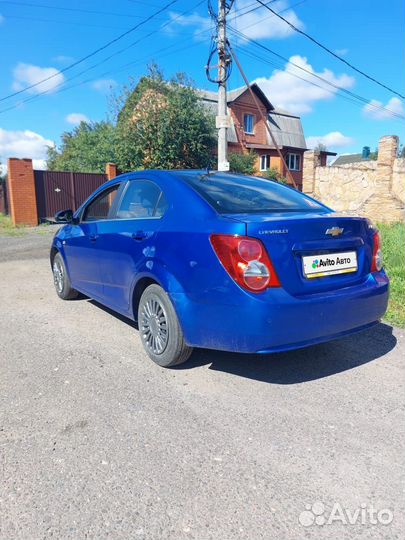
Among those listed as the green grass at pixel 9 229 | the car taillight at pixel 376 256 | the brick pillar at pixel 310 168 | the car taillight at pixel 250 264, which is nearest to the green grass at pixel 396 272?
the car taillight at pixel 376 256

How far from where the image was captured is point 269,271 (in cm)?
266

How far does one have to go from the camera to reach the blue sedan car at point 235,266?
2.66 metres

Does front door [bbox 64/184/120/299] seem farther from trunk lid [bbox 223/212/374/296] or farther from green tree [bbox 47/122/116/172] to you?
green tree [bbox 47/122/116/172]

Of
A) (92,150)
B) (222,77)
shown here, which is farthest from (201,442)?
(92,150)

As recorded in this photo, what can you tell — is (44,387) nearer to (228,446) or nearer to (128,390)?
(128,390)

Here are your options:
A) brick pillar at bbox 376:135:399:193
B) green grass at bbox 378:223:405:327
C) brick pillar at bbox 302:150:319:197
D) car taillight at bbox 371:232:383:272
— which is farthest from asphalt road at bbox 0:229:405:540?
brick pillar at bbox 302:150:319:197

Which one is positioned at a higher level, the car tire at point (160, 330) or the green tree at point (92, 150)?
the green tree at point (92, 150)

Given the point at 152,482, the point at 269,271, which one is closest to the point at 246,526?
the point at 152,482

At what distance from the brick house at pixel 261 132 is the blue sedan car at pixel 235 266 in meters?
27.9

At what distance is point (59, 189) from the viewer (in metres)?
18.0

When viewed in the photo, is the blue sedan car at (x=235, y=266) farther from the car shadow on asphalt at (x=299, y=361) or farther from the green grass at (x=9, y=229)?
the green grass at (x=9, y=229)

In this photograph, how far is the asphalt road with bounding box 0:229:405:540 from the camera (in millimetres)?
1837

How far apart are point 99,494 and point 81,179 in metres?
18.2

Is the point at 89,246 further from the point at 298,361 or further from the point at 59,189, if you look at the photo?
the point at 59,189
